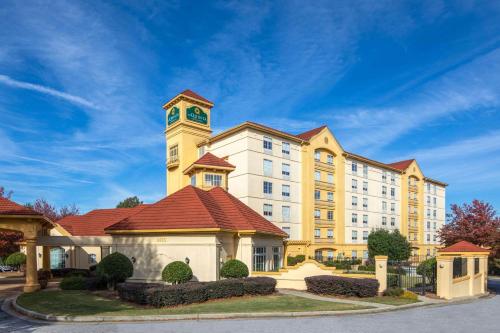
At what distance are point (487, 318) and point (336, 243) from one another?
126ft

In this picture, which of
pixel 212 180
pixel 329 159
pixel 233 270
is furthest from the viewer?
pixel 329 159

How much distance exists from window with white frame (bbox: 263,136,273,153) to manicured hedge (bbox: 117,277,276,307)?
25732 mm

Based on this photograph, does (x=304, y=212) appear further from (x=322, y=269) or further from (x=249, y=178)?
(x=322, y=269)

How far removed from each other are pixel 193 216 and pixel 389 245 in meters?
33.6

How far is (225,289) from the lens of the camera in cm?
1875

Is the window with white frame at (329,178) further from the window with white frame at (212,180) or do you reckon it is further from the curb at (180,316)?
the curb at (180,316)

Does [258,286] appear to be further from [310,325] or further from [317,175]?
[317,175]

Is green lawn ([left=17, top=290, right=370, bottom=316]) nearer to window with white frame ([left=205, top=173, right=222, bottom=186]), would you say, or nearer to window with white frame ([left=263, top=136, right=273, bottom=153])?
window with white frame ([left=205, top=173, right=222, bottom=186])

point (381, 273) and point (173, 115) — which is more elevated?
point (173, 115)

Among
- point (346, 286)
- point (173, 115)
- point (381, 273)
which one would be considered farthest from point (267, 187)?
point (346, 286)

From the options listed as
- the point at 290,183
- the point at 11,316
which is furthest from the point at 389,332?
the point at 290,183

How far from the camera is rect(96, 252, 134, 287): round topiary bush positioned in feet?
68.0

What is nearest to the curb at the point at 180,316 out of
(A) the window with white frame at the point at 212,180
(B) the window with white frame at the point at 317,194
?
(A) the window with white frame at the point at 212,180

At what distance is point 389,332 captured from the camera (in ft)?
39.2
